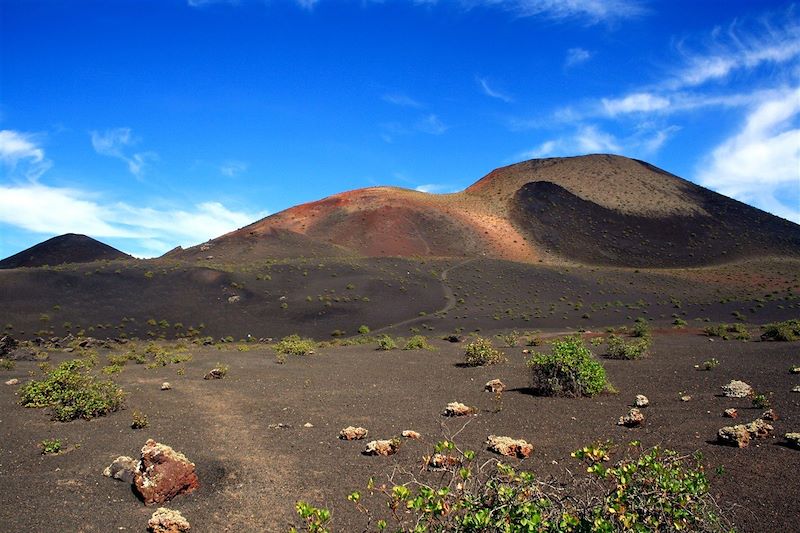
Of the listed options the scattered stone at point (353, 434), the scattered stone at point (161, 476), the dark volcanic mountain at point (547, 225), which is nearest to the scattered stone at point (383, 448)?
the scattered stone at point (353, 434)

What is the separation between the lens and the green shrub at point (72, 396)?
9.46m

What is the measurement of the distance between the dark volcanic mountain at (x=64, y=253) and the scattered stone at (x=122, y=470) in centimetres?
8057

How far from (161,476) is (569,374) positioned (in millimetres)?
8226

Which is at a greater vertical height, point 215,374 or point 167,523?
point 215,374

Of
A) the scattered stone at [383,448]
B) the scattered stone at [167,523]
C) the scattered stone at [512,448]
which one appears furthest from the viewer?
the scattered stone at [383,448]

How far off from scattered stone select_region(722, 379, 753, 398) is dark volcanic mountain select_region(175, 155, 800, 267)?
53804 millimetres

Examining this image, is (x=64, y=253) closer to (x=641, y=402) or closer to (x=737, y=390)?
(x=641, y=402)

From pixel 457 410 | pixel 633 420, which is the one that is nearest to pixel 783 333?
pixel 633 420

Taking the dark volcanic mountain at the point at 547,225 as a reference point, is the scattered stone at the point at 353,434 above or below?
below

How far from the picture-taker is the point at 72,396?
384 inches

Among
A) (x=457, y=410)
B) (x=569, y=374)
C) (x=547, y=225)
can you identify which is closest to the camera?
(x=457, y=410)

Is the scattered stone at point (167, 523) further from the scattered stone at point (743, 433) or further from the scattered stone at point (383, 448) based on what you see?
the scattered stone at point (743, 433)

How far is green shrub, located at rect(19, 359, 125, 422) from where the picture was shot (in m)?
9.46

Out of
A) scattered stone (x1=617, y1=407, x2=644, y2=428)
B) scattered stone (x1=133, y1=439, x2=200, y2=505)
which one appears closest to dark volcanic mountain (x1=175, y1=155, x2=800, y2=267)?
scattered stone (x1=617, y1=407, x2=644, y2=428)
